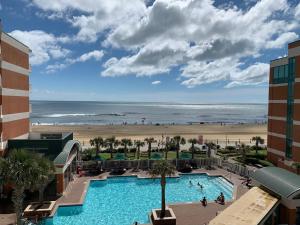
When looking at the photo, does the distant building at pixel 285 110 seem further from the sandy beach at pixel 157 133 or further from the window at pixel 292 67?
the sandy beach at pixel 157 133

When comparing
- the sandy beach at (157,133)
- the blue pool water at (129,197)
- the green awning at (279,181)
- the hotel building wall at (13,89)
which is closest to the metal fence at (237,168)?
the blue pool water at (129,197)

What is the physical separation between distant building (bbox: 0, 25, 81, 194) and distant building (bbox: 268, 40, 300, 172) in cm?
3010

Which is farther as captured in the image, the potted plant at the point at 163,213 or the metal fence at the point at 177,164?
the metal fence at the point at 177,164

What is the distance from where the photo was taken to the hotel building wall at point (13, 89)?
3359 centimetres

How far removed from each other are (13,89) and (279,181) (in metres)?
31.5

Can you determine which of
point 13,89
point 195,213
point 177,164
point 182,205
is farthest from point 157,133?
point 195,213

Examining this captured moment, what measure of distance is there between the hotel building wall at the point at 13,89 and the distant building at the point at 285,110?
36804 millimetres

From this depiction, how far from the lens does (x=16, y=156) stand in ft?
68.6

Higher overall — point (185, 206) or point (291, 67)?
point (291, 67)

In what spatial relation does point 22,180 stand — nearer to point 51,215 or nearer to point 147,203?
point 51,215

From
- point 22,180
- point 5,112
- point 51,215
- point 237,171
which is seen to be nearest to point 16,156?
point 22,180

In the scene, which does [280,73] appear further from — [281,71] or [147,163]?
[147,163]

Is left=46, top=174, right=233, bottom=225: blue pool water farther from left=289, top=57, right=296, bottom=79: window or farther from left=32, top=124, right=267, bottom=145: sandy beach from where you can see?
left=32, top=124, right=267, bottom=145: sandy beach

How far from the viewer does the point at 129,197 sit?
3612cm
